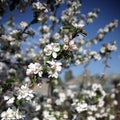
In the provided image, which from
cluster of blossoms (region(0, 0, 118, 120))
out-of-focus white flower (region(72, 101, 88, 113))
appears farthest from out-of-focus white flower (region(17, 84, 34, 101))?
out-of-focus white flower (region(72, 101, 88, 113))

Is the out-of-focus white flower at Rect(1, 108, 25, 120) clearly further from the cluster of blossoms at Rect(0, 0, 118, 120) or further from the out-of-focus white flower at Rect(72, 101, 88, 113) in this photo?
the out-of-focus white flower at Rect(72, 101, 88, 113)

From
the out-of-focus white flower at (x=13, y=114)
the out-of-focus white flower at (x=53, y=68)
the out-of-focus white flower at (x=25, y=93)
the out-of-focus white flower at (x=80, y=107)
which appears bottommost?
the out-of-focus white flower at (x=13, y=114)

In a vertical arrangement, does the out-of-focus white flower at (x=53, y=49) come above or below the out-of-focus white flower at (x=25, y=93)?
above

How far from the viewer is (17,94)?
460 cm

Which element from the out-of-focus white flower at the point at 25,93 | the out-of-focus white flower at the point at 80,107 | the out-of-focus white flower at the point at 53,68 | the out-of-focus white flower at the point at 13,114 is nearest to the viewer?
the out-of-focus white flower at the point at 53,68

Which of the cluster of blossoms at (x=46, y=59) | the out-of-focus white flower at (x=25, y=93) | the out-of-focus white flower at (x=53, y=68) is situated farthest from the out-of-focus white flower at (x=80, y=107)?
the out-of-focus white flower at (x=53, y=68)

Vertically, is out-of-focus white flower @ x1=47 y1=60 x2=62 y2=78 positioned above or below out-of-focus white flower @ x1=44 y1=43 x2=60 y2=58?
below

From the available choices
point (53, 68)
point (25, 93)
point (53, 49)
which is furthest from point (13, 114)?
point (53, 49)

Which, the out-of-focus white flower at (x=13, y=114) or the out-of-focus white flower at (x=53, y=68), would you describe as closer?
the out-of-focus white flower at (x=53, y=68)

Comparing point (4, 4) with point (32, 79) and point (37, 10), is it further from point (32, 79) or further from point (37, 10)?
point (32, 79)

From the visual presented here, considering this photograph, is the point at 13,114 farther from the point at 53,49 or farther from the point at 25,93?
the point at 53,49

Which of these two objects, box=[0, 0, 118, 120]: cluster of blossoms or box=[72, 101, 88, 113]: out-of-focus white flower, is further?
box=[72, 101, 88, 113]: out-of-focus white flower

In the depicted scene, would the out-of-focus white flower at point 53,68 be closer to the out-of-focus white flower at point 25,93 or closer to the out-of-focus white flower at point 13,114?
the out-of-focus white flower at point 25,93

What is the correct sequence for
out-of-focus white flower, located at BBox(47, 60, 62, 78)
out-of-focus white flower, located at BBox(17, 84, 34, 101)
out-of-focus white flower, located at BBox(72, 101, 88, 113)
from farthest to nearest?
out-of-focus white flower, located at BBox(72, 101, 88, 113)
out-of-focus white flower, located at BBox(17, 84, 34, 101)
out-of-focus white flower, located at BBox(47, 60, 62, 78)
